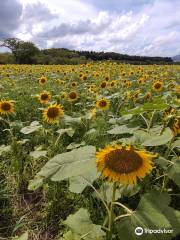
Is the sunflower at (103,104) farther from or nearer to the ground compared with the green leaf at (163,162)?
nearer to the ground

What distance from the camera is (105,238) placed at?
2277 millimetres

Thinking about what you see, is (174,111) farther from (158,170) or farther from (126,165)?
(126,165)

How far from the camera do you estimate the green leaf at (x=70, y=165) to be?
196 centimetres

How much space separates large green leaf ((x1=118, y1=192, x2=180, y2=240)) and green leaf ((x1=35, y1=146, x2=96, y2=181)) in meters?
0.32

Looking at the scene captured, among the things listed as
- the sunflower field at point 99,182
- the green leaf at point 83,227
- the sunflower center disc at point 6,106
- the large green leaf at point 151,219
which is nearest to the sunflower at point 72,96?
the sunflower field at point 99,182

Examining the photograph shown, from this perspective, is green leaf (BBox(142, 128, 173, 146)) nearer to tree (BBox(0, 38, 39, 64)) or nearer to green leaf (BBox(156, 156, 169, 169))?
green leaf (BBox(156, 156, 169, 169))

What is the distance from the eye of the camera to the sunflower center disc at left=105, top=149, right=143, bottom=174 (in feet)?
6.19

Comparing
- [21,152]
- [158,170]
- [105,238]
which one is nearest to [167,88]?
[21,152]

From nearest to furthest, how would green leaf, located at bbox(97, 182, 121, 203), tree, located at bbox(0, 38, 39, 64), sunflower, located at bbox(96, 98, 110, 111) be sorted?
green leaf, located at bbox(97, 182, 121, 203), sunflower, located at bbox(96, 98, 110, 111), tree, located at bbox(0, 38, 39, 64)

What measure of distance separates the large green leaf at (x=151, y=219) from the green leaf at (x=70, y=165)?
32cm

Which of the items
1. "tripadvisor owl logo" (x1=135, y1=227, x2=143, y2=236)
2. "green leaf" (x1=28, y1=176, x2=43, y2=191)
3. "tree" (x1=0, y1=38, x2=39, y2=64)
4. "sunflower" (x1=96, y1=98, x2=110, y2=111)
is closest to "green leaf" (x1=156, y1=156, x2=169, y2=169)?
"tripadvisor owl logo" (x1=135, y1=227, x2=143, y2=236)

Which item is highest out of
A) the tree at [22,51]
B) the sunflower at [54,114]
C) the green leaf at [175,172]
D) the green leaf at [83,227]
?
the green leaf at [175,172]

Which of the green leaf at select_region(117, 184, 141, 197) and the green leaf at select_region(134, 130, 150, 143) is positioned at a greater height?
the green leaf at select_region(134, 130, 150, 143)

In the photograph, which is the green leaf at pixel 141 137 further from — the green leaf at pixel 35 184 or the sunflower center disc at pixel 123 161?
the green leaf at pixel 35 184
